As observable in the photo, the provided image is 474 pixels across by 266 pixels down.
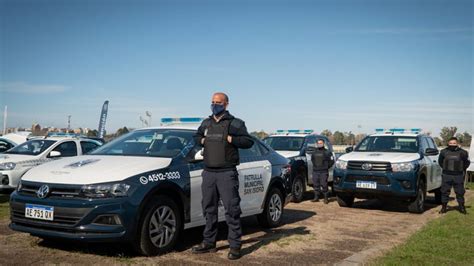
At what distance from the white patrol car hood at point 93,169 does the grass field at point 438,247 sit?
9.97 feet

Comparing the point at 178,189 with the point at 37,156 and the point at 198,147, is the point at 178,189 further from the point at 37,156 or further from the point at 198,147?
the point at 37,156

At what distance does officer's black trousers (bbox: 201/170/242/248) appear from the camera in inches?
227

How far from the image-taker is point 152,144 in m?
6.79

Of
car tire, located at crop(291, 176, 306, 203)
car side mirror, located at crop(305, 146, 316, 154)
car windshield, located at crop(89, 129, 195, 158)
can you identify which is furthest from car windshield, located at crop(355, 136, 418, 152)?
car windshield, located at crop(89, 129, 195, 158)

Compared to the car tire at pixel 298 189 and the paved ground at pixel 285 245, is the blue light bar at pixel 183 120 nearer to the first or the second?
the paved ground at pixel 285 245

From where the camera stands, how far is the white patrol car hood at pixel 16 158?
10.9m

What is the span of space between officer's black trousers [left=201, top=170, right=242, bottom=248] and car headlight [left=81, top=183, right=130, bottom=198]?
39.9 inches

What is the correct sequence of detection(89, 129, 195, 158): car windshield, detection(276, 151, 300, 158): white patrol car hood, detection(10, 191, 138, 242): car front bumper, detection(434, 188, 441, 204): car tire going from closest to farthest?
detection(10, 191, 138, 242): car front bumper, detection(89, 129, 195, 158): car windshield, detection(276, 151, 300, 158): white patrol car hood, detection(434, 188, 441, 204): car tire

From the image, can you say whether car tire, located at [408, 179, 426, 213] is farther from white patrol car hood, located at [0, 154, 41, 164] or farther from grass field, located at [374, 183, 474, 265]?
white patrol car hood, located at [0, 154, 41, 164]

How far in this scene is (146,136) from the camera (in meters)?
7.03

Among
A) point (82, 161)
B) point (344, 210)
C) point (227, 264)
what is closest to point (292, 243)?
point (227, 264)

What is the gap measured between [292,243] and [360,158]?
4610mm

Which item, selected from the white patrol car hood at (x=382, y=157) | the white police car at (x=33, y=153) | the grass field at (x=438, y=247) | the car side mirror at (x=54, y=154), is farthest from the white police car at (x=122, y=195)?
the white patrol car hood at (x=382, y=157)

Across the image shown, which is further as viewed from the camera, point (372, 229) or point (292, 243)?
point (372, 229)
